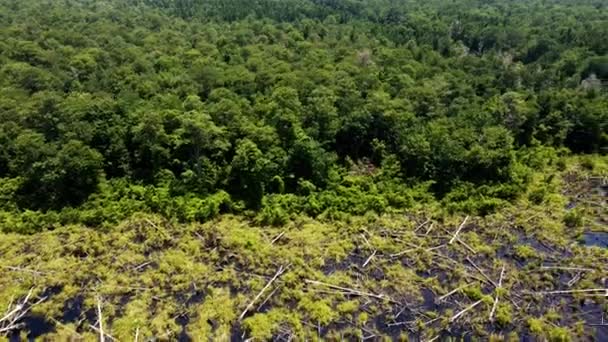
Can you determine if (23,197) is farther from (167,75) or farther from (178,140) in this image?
(167,75)

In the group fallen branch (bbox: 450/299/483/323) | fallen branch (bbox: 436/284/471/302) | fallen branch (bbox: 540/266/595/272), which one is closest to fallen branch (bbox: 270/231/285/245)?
fallen branch (bbox: 436/284/471/302)

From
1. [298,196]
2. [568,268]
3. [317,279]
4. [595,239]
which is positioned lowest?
[595,239]

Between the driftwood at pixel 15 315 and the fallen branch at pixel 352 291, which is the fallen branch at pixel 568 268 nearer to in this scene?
the fallen branch at pixel 352 291

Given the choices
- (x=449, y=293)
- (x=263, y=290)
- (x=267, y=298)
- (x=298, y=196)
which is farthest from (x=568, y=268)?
(x=263, y=290)

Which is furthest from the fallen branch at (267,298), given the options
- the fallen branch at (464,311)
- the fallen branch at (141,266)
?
the fallen branch at (464,311)

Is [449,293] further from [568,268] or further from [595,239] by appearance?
[595,239]

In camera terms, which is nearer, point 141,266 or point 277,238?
point 141,266
